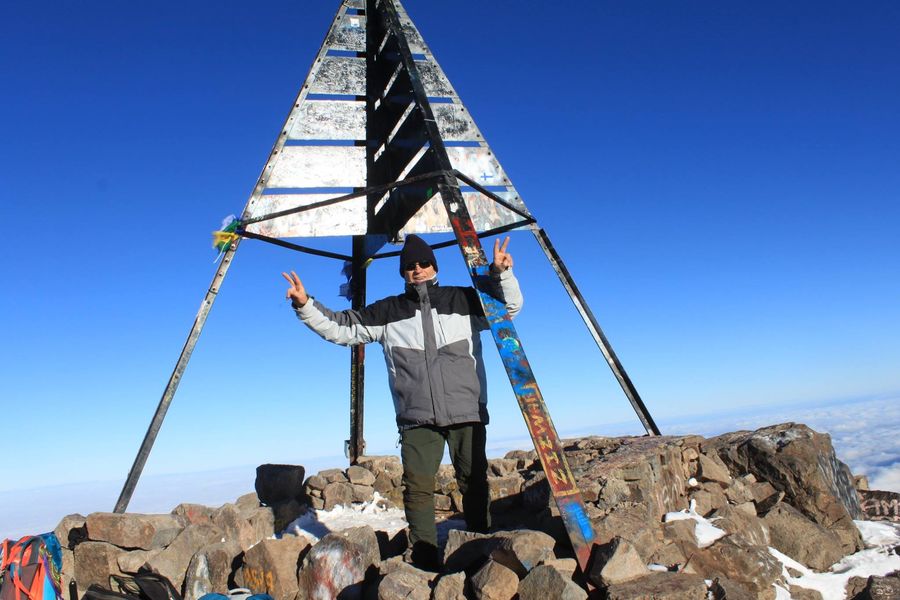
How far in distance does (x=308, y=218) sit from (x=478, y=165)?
1973 mm

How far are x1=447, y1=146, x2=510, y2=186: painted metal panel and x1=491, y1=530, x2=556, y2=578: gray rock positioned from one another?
4219mm

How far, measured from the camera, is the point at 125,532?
5164 millimetres

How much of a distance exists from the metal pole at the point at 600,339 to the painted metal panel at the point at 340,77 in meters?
2.72

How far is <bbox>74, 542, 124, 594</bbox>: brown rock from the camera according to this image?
16.4 ft

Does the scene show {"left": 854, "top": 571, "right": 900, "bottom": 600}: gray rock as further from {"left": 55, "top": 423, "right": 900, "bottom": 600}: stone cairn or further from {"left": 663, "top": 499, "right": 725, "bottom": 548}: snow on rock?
{"left": 663, "top": 499, "right": 725, "bottom": 548}: snow on rock

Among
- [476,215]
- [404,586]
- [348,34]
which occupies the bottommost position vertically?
[404,586]

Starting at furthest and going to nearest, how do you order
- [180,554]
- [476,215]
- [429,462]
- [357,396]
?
[357,396], [476,215], [180,554], [429,462]

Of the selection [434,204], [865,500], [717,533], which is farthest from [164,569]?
[865,500]

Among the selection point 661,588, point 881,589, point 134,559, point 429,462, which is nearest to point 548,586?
point 661,588

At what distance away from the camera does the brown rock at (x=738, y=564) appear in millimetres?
4023

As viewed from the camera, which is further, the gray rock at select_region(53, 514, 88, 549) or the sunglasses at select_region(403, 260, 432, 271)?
the gray rock at select_region(53, 514, 88, 549)

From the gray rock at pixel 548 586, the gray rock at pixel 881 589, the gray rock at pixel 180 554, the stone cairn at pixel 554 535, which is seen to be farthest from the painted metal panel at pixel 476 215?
the gray rock at pixel 881 589

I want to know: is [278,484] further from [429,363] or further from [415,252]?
[415,252]

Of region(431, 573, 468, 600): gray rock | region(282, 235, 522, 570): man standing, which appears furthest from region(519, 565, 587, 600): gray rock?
region(282, 235, 522, 570): man standing
